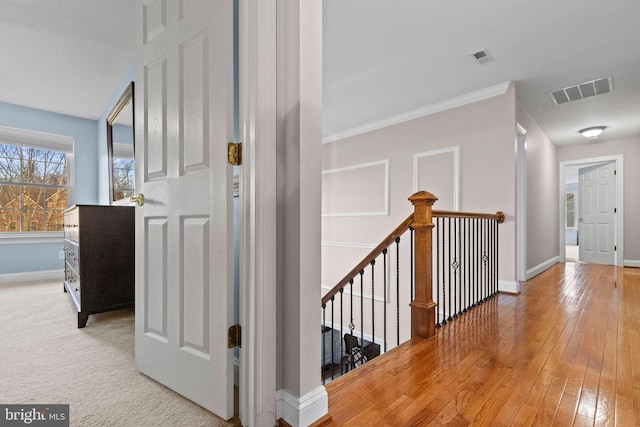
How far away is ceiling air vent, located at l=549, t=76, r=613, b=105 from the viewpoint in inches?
130

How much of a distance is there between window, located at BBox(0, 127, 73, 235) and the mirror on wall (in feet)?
4.31

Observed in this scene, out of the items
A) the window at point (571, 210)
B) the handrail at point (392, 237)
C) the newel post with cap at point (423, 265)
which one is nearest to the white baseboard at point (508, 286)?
the handrail at point (392, 237)

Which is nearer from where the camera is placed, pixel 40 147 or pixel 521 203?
pixel 521 203

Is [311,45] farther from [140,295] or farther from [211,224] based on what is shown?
[140,295]

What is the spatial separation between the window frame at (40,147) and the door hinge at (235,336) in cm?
436

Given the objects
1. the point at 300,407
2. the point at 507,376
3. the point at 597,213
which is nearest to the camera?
the point at 300,407

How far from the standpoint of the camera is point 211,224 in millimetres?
1178

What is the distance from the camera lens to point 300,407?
1087 millimetres

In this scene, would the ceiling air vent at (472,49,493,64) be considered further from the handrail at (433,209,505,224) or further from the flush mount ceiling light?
the flush mount ceiling light

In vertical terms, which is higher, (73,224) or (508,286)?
(73,224)

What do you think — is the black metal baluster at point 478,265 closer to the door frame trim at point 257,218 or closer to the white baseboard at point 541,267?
the white baseboard at point 541,267

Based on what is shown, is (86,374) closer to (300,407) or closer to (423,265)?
(300,407)

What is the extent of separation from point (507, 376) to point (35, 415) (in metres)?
2.15

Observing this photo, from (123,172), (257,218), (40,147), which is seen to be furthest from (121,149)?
(257,218)
